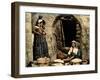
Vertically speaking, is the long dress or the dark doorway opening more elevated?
the dark doorway opening

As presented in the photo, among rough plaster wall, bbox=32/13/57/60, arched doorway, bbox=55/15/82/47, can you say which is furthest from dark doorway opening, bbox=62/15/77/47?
A: rough plaster wall, bbox=32/13/57/60

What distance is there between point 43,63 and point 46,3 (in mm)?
455

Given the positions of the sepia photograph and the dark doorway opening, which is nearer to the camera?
the sepia photograph

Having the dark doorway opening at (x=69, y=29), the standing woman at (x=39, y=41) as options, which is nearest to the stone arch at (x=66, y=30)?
the dark doorway opening at (x=69, y=29)

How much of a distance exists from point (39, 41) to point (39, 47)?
0.15ft

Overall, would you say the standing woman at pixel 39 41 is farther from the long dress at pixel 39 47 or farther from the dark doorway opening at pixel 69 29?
the dark doorway opening at pixel 69 29

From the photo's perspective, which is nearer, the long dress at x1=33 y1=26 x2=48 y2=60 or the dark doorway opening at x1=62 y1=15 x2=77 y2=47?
the long dress at x1=33 y1=26 x2=48 y2=60

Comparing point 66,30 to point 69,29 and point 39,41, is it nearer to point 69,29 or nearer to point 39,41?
point 69,29

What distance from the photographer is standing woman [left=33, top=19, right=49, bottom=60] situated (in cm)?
183

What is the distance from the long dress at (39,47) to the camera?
1835 mm

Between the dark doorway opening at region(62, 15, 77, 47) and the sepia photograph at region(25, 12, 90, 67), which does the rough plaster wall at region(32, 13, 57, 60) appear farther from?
the dark doorway opening at region(62, 15, 77, 47)

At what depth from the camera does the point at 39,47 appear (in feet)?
6.07

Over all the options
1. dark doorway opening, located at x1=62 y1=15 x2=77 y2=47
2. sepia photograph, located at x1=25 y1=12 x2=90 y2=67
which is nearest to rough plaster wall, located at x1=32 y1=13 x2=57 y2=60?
sepia photograph, located at x1=25 y1=12 x2=90 y2=67

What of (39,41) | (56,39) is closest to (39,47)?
(39,41)
